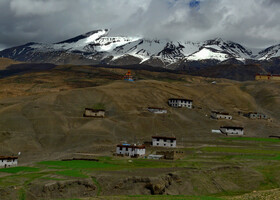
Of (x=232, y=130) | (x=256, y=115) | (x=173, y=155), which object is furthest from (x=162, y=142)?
(x=256, y=115)

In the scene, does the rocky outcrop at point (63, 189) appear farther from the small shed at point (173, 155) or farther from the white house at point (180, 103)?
the white house at point (180, 103)

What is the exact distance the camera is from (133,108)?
14575 centimetres

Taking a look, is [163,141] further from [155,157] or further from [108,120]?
[108,120]

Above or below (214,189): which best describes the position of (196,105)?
above

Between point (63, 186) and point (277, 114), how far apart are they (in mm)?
128822

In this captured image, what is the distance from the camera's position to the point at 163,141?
111m

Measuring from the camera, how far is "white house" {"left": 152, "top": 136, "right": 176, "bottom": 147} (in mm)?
110162

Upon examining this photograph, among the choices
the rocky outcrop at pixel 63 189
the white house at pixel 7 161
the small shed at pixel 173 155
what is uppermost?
the small shed at pixel 173 155

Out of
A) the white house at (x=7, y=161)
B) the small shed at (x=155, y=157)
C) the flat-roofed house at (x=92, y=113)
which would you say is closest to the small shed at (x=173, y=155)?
the small shed at (x=155, y=157)

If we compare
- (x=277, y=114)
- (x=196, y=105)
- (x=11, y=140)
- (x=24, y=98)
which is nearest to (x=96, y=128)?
(x=11, y=140)

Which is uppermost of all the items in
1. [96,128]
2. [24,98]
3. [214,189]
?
[24,98]

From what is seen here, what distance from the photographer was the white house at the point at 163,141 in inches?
4337

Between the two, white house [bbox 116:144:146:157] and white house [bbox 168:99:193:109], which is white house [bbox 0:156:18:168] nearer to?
white house [bbox 116:144:146:157]

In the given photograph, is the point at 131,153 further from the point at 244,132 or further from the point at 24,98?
the point at 24,98
